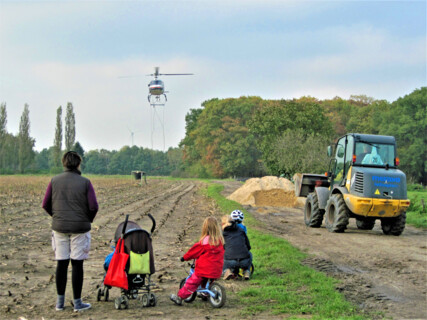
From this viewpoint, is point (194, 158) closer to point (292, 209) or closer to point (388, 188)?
point (292, 209)

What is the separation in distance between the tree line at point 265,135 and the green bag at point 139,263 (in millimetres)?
36294

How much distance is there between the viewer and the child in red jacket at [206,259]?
7.71m

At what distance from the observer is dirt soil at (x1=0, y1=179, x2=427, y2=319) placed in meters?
7.47

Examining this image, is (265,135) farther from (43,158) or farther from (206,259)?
(43,158)

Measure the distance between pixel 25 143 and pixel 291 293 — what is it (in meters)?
101

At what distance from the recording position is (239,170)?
3777 inches

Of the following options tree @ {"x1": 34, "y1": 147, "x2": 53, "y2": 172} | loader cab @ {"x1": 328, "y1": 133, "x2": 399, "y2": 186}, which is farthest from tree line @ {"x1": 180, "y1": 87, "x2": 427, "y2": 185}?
tree @ {"x1": 34, "y1": 147, "x2": 53, "y2": 172}

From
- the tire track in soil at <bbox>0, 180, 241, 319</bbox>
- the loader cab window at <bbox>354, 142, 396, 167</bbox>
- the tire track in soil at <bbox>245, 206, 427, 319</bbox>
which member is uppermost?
the loader cab window at <bbox>354, 142, 396, 167</bbox>

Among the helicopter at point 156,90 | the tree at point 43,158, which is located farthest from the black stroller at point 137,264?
the tree at point 43,158

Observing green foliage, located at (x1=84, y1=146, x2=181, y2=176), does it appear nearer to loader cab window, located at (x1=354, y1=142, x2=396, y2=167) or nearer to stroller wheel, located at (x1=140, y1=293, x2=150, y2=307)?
loader cab window, located at (x1=354, y1=142, x2=396, y2=167)

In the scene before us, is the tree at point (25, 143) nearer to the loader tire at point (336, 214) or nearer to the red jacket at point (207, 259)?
the loader tire at point (336, 214)

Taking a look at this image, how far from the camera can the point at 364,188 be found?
55.0ft

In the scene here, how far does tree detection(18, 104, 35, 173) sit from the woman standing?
328 feet

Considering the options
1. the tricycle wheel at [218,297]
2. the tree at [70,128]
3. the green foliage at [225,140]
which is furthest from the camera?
the tree at [70,128]
